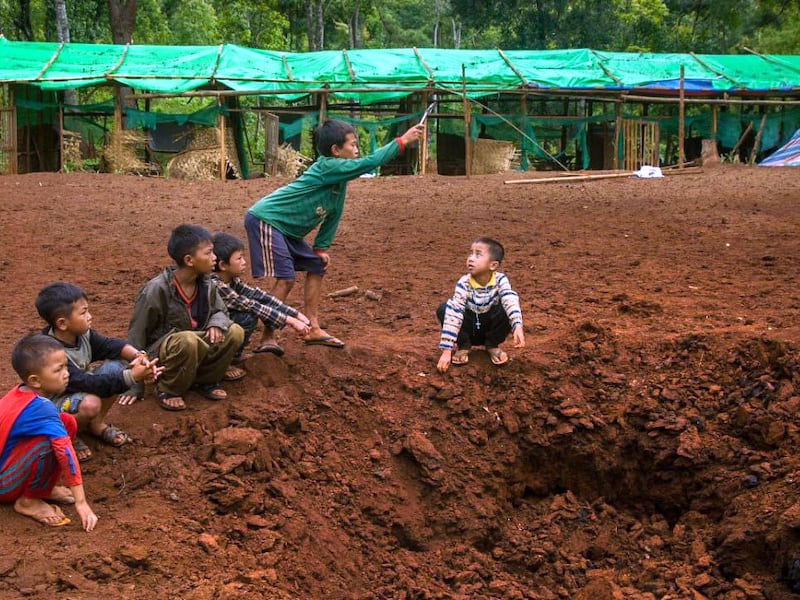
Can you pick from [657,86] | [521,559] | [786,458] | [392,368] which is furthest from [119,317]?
[657,86]

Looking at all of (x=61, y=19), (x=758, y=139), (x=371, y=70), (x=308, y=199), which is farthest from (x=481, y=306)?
(x=61, y=19)

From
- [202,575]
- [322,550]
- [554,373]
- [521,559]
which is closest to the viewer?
[202,575]

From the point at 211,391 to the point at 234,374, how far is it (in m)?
0.22

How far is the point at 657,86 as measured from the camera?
20.9m

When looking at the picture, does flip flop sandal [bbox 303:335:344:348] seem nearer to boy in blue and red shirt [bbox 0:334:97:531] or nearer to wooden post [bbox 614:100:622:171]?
boy in blue and red shirt [bbox 0:334:97:531]

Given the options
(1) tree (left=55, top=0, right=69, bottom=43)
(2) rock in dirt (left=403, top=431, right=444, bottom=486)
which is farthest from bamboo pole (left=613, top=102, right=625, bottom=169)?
(2) rock in dirt (left=403, top=431, right=444, bottom=486)

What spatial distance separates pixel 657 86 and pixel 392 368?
18.0 metres

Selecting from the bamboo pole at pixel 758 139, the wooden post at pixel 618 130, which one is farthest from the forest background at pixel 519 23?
the wooden post at pixel 618 130

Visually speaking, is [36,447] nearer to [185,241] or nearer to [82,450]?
[82,450]

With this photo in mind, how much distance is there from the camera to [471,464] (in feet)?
15.2

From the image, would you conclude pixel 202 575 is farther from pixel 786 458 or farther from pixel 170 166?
pixel 170 166

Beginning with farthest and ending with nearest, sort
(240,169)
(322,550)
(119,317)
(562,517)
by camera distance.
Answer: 1. (240,169)
2. (119,317)
3. (562,517)
4. (322,550)

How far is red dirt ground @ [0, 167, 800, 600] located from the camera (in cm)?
352

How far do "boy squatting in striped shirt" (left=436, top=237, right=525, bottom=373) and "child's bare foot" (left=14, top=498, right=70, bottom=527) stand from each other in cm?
223
